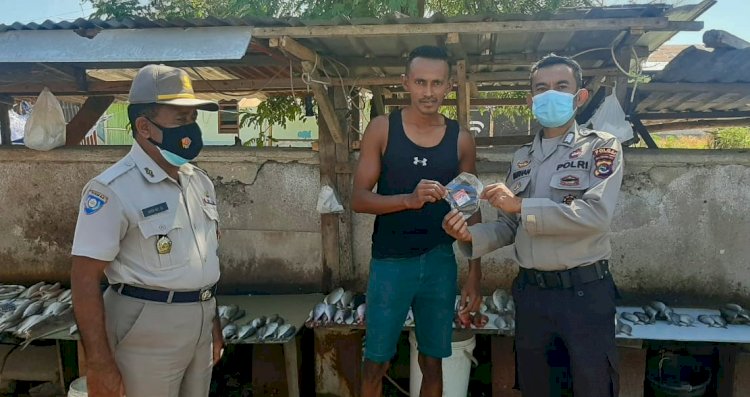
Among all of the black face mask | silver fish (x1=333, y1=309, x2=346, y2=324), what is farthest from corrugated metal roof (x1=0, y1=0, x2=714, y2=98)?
silver fish (x1=333, y1=309, x2=346, y2=324)

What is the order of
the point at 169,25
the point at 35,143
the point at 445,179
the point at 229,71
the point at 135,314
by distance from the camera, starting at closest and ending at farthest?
the point at 135,314 < the point at 445,179 < the point at 169,25 < the point at 35,143 < the point at 229,71

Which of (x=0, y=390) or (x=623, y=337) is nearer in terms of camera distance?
(x=623, y=337)

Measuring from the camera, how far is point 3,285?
516 cm

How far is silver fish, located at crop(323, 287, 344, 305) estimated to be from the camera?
4.51m

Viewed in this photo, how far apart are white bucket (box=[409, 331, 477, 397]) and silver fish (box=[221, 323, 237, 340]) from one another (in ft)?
4.49

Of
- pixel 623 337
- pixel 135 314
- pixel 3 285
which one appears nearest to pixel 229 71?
pixel 3 285

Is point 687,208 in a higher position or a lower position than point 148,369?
higher

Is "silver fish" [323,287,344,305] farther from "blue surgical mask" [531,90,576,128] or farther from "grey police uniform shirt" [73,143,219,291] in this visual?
"blue surgical mask" [531,90,576,128]

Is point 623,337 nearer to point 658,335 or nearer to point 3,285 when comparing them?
A: point 658,335

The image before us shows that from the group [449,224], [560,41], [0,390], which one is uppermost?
[560,41]

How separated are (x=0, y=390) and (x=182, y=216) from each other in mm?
3736

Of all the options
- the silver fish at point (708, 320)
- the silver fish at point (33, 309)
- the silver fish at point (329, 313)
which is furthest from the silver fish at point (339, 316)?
the silver fish at point (708, 320)

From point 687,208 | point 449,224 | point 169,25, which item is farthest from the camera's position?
point 687,208

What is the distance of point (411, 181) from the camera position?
2869mm
